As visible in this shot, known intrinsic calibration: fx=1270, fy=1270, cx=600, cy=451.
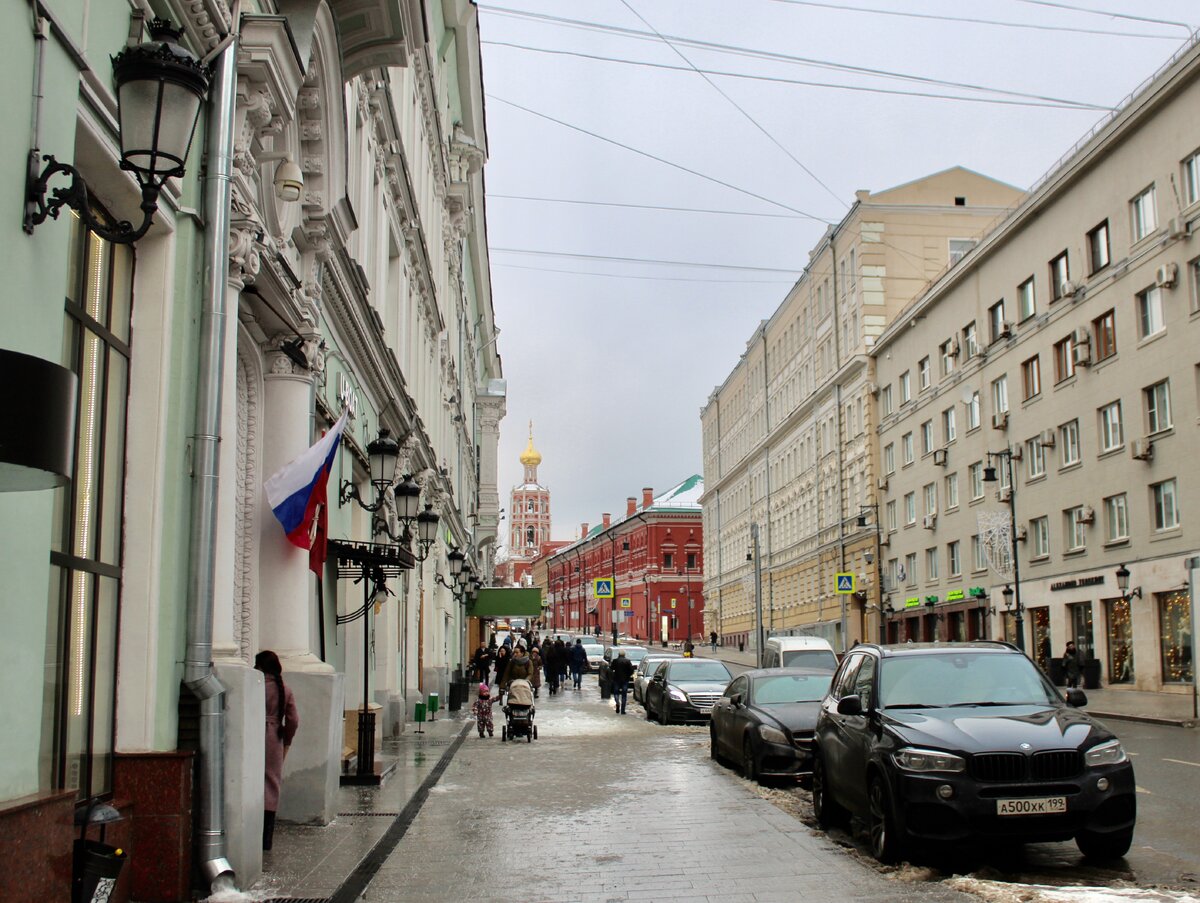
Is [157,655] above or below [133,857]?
above

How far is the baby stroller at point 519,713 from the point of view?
74.7 ft

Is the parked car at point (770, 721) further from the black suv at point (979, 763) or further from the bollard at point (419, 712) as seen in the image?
the bollard at point (419, 712)

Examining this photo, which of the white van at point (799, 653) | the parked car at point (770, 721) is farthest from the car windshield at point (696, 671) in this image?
the parked car at point (770, 721)

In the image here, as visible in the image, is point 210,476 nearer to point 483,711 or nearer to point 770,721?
point 770,721

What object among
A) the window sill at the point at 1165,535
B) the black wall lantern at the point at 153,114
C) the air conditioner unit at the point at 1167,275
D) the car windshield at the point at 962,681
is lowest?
the car windshield at the point at 962,681

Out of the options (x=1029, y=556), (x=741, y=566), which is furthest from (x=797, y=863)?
(x=741, y=566)

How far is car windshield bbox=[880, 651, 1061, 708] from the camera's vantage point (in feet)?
33.0

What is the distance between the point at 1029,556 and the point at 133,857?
37.5m

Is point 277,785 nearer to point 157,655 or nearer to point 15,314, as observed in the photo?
point 157,655

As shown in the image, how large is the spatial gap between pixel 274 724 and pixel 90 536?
3.15 m

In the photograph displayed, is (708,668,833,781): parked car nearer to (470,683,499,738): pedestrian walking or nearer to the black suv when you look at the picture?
the black suv

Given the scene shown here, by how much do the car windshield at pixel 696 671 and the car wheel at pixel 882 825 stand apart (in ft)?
59.4

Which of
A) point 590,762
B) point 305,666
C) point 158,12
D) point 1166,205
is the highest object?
point 1166,205

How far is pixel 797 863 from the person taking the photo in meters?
9.27
